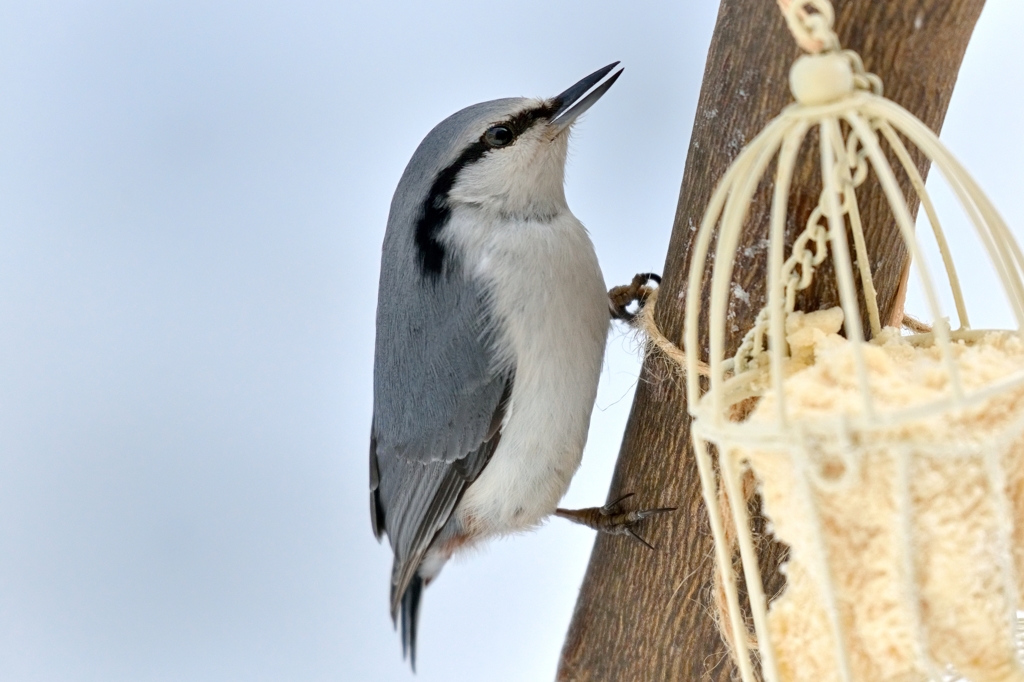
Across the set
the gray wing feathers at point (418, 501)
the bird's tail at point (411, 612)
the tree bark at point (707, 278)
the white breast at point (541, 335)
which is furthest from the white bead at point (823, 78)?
the bird's tail at point (411, 612)

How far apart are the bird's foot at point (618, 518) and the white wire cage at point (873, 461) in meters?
0.59

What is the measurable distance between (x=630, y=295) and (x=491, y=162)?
1.28 ft

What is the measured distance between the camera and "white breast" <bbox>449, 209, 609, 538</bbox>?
174 cm

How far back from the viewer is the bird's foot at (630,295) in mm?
1942

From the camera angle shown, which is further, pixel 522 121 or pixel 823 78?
pixel 522 121

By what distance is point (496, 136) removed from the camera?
1.82 meters

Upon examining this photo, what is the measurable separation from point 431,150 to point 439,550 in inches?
31.9

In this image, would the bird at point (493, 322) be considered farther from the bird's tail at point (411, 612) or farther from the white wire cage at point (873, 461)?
the white wire cage at point (873, 461)

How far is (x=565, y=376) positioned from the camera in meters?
1.75

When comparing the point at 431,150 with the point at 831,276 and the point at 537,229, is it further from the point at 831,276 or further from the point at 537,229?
the point at 831,276

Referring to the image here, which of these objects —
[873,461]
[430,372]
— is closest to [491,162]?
[430,372]

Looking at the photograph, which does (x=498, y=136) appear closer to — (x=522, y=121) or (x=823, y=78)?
(x=522, y=121)

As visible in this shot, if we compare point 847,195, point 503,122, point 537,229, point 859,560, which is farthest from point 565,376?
point 859,560

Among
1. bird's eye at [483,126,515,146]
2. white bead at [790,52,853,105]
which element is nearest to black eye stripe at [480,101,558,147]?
bird's eye at [483,126,515,146]
